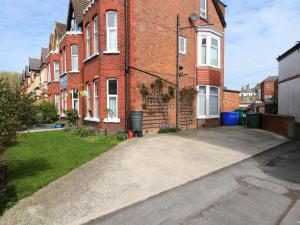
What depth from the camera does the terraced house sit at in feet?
44.4

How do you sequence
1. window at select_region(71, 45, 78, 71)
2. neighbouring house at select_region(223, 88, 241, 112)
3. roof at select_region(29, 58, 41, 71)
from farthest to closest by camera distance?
roof at select_region(29, 58, 41, 71) < neighbouring house at select_region(223, 88, 241, 112) < window at select_region(71, 45, 78, 71)

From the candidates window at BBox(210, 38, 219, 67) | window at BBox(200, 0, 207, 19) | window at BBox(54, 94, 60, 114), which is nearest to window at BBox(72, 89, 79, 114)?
window at BBox(54, 94, 60, 114)

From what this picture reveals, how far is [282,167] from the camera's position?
8406 mm

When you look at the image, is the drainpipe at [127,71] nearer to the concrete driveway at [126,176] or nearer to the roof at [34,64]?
the concrete driveway at [126,176]

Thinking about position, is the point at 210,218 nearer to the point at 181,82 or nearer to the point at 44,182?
the point at 44,182

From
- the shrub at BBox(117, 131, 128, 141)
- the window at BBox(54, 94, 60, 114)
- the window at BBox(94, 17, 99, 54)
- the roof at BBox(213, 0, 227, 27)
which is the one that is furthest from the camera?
the window at BBox(54, 94, 60, 114)

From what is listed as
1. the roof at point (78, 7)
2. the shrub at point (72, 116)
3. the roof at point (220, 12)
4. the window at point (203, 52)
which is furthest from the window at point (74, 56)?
the roof at point (220, 12)

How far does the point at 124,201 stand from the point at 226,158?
493cm

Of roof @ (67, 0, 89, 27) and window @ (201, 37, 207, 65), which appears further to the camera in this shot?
roof @ (67, 0, 89, 27)

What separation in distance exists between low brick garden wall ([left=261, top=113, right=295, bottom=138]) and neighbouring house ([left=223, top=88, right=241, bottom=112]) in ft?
14.6

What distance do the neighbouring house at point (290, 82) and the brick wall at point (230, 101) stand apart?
20.3 ft

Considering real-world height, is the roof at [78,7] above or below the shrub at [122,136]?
above

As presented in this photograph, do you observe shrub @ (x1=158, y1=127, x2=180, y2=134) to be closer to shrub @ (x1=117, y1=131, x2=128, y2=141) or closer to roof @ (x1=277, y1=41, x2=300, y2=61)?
shrub @ (x1=117, y1=131, x2=128, y2=141)

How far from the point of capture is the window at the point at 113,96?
13.7 metres
